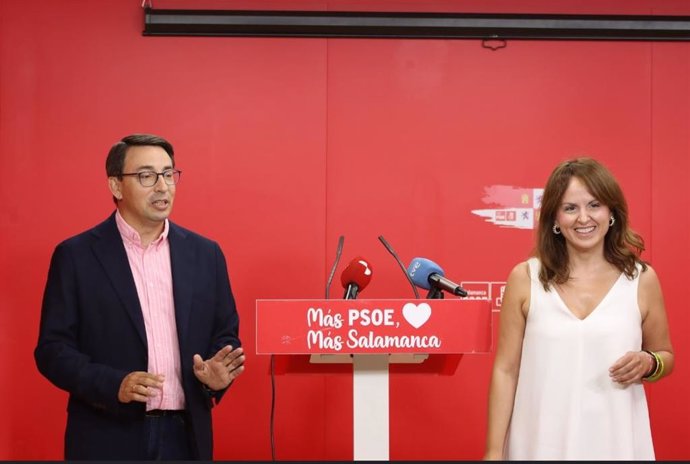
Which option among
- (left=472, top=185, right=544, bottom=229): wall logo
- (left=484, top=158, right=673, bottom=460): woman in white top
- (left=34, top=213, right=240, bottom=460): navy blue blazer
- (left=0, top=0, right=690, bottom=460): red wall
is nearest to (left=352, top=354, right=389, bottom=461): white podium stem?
(left=484, top=158, right=673, bottom=460): woman in white top

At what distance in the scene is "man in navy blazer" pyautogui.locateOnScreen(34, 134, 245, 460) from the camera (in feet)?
8.40

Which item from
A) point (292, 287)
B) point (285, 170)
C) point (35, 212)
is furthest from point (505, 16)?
point (35, 212)

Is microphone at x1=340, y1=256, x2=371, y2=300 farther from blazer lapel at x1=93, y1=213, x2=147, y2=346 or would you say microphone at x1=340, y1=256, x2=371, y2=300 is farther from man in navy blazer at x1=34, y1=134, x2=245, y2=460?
blazer lapel at x1=93, y1=213, x2=147, y2=346

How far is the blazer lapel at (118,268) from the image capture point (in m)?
2.62

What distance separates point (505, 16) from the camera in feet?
13.1

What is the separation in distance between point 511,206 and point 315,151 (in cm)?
100

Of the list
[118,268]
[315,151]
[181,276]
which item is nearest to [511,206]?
[315,151]

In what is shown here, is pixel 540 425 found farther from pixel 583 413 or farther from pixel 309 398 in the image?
pixel 309 398

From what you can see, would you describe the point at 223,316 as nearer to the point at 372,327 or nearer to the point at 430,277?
the point at 372,327

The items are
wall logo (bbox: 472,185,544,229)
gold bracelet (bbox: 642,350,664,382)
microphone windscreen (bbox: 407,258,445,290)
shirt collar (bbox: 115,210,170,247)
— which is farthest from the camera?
wall logo (bbox: 472,185,544,229)

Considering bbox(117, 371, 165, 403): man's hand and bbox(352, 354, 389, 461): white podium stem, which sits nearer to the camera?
bbox(117, 371, 165, 403): man's hand

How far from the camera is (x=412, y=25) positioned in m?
3.97

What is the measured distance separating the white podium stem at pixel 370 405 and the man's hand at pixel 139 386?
0.62 meters

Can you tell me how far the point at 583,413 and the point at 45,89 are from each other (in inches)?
115
